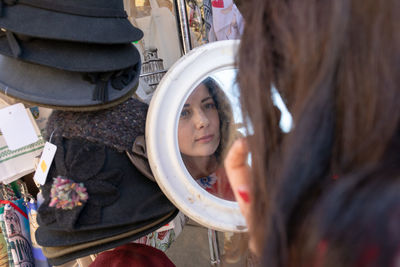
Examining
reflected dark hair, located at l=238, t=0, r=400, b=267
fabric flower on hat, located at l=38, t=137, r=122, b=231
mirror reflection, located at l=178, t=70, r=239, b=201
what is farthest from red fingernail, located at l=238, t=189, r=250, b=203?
fabric flower on hat, located at l=38, t=137, r=122, b=231

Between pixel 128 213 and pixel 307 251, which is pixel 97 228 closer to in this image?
pixel 128 213

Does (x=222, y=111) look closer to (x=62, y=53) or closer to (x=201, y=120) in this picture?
(x=201, y=120)

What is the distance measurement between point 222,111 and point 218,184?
193 mm

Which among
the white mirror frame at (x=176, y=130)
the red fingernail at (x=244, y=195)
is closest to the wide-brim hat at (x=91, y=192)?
the white mirror frame at (x=176, y=130)

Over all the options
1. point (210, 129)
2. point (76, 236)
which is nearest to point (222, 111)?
point (210, 129)

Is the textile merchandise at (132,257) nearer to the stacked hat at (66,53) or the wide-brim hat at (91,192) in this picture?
the wide-brim hat at (91,192)

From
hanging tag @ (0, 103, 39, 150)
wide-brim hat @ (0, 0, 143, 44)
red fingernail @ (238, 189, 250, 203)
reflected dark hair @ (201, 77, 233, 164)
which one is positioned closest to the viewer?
red fingernail @ (238, 189, 250, 203)

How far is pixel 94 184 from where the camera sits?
74cm

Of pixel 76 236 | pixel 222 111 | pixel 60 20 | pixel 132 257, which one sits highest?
pixel 60 20

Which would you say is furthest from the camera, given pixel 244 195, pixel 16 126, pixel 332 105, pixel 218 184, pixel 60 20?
pixel 16 126

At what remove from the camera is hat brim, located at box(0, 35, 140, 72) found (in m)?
0.71

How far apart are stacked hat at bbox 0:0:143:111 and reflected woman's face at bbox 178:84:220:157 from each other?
0.17 metres

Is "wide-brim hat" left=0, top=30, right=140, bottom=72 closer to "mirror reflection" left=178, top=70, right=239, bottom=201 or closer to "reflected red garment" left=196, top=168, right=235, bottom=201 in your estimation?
"mirror reflection" left=178, top=70, right=239, bottom=201

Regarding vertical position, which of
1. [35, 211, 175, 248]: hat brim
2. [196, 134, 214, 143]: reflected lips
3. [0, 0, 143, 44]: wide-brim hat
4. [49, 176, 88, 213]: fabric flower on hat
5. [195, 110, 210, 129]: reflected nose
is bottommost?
[35, 211, 175, 248]: hat brim
